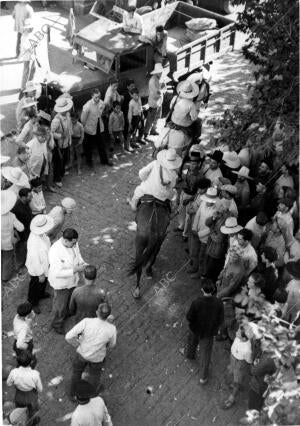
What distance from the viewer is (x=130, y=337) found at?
9.47 metres

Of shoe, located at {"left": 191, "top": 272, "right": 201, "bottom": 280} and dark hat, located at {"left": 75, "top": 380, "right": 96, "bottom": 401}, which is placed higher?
dark hat, located at {"left": 75, "top": 380, "right": 96, "bottom": 401}

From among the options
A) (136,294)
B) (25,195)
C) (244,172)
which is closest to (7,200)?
(25,195)

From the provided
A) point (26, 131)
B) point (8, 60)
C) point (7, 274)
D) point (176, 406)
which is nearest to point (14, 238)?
point (7, 274)

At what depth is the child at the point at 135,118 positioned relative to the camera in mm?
12680

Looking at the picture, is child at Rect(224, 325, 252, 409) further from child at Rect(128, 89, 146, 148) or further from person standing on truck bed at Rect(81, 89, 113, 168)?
child at Rect(128, 89, 146, 148)

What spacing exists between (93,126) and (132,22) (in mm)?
3035

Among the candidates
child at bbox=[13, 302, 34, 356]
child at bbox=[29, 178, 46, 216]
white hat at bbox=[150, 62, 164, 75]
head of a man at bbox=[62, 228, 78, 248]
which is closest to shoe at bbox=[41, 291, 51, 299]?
child at bbox=[29, 178, 46, 216]

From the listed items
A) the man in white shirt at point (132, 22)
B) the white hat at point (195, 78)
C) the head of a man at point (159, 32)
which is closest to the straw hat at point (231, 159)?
the white hat at point (195, 78)

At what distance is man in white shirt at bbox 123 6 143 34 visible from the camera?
1394cm

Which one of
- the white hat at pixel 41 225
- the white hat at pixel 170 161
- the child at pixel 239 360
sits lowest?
the child at pixel 239 360

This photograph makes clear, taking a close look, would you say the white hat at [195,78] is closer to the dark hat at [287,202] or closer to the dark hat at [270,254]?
the dark hat at [287,202]

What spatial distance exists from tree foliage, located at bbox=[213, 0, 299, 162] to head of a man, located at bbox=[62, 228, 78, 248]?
2.58 meters

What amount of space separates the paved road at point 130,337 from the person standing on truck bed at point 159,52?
2902 mm

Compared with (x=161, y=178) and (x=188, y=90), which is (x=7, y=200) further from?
(x=188, y=90)
